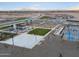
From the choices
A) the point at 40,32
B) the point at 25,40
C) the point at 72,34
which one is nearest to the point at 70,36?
the point at 72,34

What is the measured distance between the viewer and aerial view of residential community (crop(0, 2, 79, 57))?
90.8 inches

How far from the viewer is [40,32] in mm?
2350

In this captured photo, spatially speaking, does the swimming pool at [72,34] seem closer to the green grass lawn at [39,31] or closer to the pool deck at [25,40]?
the green grass lawn at [39,31]

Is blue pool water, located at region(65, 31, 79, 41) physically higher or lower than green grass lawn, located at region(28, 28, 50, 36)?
lower

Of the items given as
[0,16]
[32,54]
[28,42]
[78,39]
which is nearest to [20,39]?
[28,42]

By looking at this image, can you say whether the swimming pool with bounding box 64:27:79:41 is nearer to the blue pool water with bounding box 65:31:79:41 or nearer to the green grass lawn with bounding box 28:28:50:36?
the blue pool water with bounding box 65:31:79:41

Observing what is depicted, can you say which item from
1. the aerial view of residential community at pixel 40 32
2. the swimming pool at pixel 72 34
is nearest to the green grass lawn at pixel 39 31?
the aerial view of residential community at pixel 40 32

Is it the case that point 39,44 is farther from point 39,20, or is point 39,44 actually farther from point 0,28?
point 0,28

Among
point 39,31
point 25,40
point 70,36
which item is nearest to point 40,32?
point 39,31

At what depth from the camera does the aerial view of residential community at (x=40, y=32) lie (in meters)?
2.31

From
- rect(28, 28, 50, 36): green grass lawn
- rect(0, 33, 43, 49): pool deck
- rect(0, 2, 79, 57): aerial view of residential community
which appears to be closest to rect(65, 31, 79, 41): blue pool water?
rect(0, 2, 79, 57): aerial view of residential community

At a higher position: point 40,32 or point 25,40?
point 40,32

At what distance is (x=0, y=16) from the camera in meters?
2.35

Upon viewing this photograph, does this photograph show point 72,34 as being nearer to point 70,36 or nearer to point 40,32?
point 70,36
